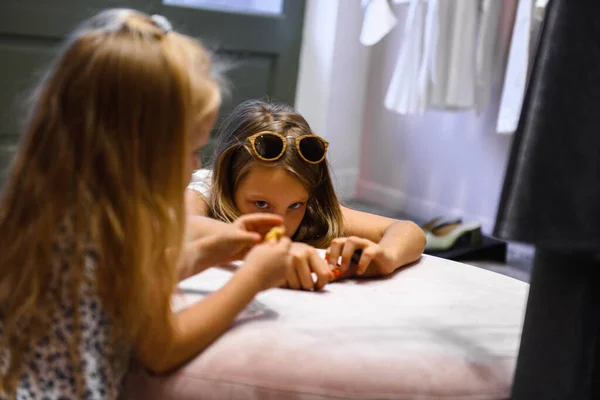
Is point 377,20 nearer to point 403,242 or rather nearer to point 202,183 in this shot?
point 202,183

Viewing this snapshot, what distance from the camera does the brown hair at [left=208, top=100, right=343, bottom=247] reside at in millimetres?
1376

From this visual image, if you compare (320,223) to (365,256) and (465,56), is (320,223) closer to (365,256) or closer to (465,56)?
(365,256)

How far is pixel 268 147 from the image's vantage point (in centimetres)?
135

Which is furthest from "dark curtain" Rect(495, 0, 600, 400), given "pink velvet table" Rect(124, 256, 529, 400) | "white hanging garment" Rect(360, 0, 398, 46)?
"white hanging garment" Rect(360, 0, 398, 46)

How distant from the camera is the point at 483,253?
261cm

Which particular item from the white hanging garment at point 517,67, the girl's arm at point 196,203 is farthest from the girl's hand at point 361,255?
the white hanging garment at point 517,67

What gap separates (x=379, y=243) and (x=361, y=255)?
0.16 meters

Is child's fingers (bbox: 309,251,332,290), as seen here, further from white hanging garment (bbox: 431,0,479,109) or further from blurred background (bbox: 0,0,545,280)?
white hanging garment (bbox: 431,0,479,109)

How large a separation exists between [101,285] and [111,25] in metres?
0.28

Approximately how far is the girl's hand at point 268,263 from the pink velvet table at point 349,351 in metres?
0.06

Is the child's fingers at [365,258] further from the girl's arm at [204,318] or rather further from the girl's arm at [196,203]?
the girl's arm at [196,203]

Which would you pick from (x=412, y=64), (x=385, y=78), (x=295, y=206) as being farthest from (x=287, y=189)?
(x=385, y=78)

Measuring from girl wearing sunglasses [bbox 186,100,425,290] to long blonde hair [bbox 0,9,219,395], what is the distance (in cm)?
47

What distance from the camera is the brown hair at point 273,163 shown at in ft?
4.51
